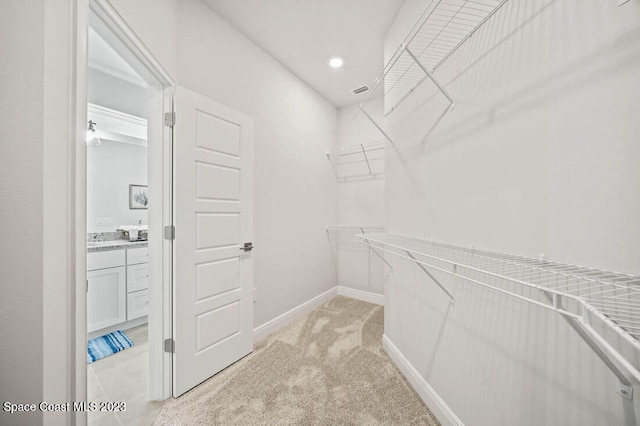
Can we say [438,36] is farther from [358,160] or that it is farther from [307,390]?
[307,390]

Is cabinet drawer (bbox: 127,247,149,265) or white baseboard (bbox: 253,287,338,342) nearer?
white baseboard (bbox: 253,287,338,342)

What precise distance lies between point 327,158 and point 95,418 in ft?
10.2

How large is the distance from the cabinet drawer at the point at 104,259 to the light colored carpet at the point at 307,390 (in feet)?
5.57

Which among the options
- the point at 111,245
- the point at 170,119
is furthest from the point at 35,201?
the point at 111,245

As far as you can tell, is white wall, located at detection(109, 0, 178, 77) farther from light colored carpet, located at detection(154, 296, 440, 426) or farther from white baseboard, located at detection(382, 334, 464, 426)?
white baseboard, located at detection(382, 334, 464, 426)

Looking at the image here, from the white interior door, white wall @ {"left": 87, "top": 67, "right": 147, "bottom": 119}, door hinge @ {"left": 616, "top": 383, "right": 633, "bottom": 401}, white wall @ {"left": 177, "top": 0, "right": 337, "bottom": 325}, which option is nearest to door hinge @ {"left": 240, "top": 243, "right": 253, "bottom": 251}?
the white interior door

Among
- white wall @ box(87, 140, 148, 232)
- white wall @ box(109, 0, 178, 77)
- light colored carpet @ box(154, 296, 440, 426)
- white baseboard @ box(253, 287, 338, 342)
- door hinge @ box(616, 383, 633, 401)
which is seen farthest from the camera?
white wall @ box(87, 140, 148, 232)

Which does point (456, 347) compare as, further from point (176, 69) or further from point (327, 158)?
point (327, 158)

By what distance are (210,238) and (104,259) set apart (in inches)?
61.6

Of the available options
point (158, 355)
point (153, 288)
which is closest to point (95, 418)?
point (158, 355)

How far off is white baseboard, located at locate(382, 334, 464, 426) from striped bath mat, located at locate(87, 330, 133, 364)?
2377mm

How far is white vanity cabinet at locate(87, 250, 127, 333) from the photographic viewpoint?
2395 mm

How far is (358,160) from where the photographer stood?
134 inches

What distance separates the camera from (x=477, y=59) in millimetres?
1128
